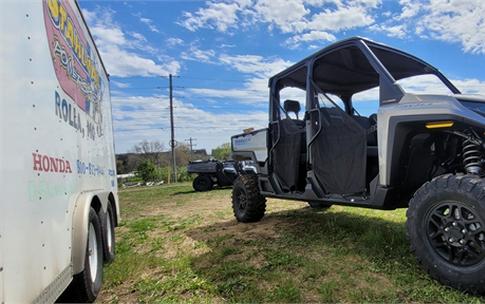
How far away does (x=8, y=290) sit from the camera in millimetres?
1644

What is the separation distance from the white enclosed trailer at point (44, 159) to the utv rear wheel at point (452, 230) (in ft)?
8.85

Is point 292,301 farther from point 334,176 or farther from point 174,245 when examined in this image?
point 174,245

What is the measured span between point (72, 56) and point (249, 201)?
3.72 meters

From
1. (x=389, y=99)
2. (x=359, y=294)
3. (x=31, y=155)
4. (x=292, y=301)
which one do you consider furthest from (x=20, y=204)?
(x=389, y=99)

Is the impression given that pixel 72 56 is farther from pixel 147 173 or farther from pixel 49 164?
pixel 147 173

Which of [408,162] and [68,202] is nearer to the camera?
[68,202]

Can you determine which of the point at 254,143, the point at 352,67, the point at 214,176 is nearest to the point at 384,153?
the point at 352,67

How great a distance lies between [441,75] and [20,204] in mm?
4977

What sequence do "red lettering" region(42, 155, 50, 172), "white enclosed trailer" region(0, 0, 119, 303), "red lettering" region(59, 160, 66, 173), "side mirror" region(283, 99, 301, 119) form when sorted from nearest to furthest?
1. "white enclosed trailer" region(0, 0, 119, 303)
2. "red lettering" region(42, 155, 50, 172)
3. "red lettering" region(59, 160, 66, 173)
4. "side mirror" region(283, 99, 301, 119)

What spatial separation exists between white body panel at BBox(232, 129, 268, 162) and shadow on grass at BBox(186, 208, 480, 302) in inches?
47.6

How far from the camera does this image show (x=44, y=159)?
2129 mm

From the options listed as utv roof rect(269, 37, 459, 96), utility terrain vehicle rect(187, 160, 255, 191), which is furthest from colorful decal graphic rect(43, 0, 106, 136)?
utility terrain vehicle rect(187, 160, 255, 191)

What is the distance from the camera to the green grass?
306 cm

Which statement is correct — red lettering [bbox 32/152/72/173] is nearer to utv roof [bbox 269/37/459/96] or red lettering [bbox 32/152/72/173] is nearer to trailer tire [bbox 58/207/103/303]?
trailer tire [bbox 58/207/103/303]
